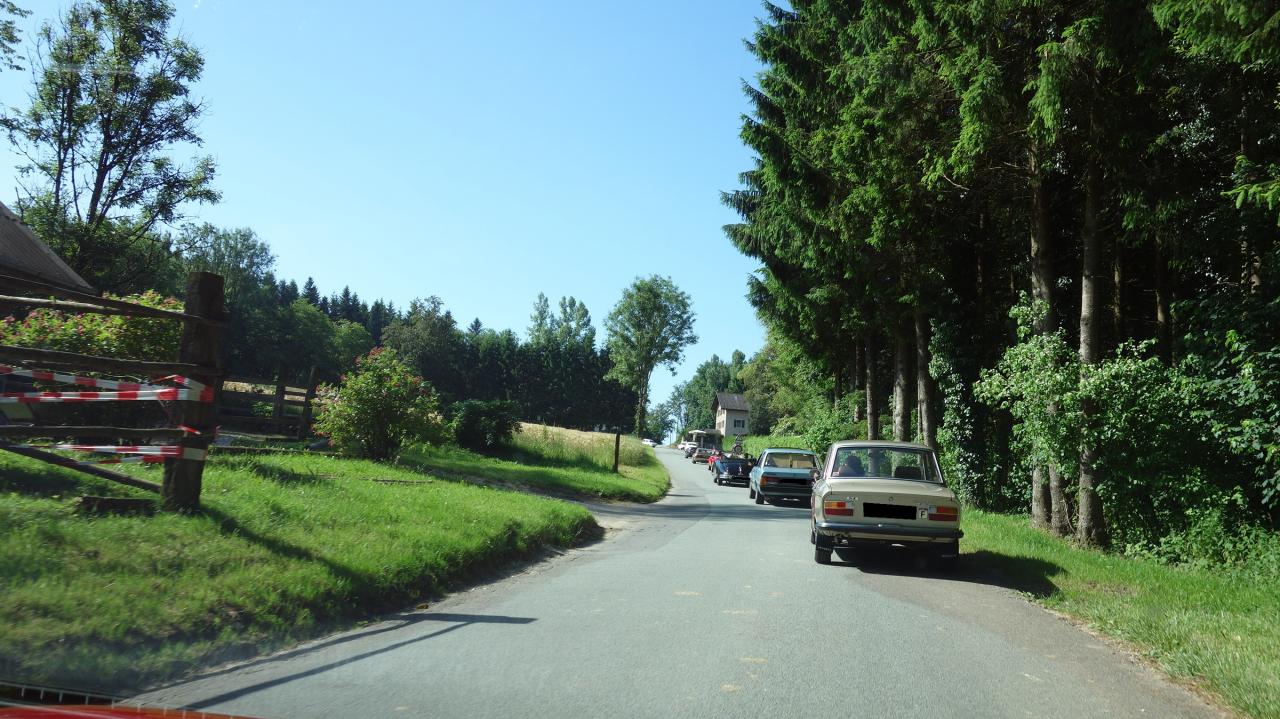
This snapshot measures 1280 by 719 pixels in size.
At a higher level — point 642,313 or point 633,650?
point 642,313

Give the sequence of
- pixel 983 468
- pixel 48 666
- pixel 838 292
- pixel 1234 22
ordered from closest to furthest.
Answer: pixel 48 666
pixel 1234 22
pixel 983 468
pixel 838 292

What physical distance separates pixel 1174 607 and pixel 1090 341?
19.2 feet

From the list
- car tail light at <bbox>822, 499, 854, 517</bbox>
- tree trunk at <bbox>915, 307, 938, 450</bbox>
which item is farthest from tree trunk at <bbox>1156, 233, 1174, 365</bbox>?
car tail light at <bbox>822, 499, 854, 517</bbox>

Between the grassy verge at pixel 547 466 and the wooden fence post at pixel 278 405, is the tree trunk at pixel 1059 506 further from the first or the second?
the wooden fence post at pixel 278 405

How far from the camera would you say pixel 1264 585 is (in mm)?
8695

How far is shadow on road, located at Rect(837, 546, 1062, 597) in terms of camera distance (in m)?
9.53

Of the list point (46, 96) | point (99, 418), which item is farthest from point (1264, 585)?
point (46, 96)

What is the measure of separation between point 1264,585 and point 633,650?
7529 millimetres

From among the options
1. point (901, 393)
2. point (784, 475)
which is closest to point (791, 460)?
point (784, 475)

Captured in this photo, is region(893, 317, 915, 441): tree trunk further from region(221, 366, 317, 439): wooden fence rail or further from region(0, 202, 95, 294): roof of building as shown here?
region(0, 202, 95, 294): roof of building

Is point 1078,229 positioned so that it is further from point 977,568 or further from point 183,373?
point 183,373

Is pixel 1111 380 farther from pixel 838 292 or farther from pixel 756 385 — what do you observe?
pixel 756 385

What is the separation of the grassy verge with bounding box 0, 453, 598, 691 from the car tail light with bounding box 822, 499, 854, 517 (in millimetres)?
3944

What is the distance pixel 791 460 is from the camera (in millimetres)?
24000
